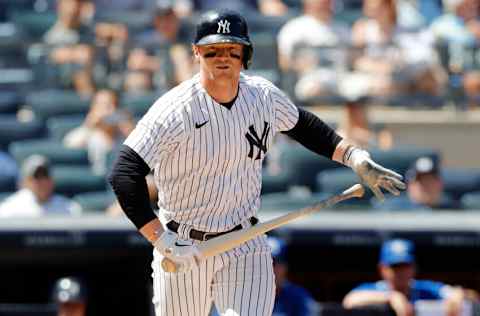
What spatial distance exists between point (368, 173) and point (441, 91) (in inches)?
184

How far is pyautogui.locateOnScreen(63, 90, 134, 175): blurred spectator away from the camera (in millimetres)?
8398

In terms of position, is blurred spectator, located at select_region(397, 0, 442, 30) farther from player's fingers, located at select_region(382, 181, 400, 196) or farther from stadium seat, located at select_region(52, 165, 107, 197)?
player's fingers, located at select_region(382, 181, 400, 196)

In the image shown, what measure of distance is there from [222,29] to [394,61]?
485cm

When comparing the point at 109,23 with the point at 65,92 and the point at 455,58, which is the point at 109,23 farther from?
the point at 455,58

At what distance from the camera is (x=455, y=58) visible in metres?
8.97

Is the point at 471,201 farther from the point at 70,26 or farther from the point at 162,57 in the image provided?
the point at 70,26

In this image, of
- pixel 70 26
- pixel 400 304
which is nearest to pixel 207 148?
pixel 400 304

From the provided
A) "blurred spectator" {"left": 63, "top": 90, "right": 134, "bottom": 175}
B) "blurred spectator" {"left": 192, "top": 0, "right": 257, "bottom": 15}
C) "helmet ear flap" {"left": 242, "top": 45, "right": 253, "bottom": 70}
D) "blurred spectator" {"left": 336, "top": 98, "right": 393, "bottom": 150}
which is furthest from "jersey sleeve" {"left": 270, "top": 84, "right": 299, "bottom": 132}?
"blurred spectator" {"left": 192, "top": 0, "right": 257, "bottom": 15}

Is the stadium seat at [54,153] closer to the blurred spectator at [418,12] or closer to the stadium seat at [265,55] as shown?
the stadium seat at [265,55]

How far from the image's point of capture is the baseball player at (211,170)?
420 cm

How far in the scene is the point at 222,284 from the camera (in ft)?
14.4

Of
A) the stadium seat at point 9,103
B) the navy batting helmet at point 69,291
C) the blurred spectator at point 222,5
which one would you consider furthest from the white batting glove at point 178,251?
the blurred spectator at point 222,5

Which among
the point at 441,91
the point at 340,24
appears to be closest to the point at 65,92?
the point at 340,24

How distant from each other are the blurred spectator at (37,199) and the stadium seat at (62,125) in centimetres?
107
